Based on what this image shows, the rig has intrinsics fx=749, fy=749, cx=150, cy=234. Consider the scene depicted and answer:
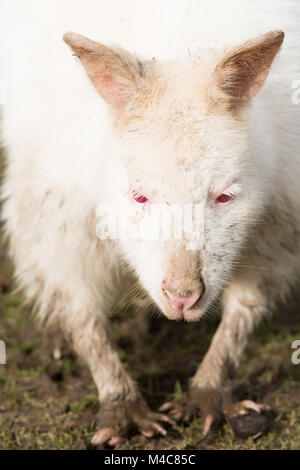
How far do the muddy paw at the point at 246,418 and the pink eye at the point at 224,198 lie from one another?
139 cm

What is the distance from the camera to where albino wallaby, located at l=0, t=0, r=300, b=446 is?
9.00 feet

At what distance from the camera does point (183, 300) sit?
2738 millimetres

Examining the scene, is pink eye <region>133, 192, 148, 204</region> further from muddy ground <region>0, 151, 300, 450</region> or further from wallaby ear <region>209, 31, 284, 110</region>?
muddy ground <region>0, 151, 300, 450</region>

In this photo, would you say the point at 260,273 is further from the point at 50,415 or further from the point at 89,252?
the point at 50,415

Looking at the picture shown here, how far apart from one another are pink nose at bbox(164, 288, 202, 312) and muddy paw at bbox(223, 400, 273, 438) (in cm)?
118

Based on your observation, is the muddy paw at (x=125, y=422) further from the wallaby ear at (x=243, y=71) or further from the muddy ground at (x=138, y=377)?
the wallaby ear at (x=243, y=71)

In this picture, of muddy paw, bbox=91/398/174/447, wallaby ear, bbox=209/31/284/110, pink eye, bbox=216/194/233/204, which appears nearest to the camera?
wallaby ear, bbox=209/31/284/110

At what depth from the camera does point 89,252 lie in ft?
11.2

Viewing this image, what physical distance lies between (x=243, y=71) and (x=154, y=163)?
19.1 inches

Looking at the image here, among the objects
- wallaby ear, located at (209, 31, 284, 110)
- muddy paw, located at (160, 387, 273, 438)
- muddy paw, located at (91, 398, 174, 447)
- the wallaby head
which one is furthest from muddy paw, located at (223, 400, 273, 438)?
wallaby ear, located at (209, 31, 284, 110)

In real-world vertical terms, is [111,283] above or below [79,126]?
below

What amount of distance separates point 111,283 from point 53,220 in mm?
480

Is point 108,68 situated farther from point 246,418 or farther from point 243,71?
point 246,418
